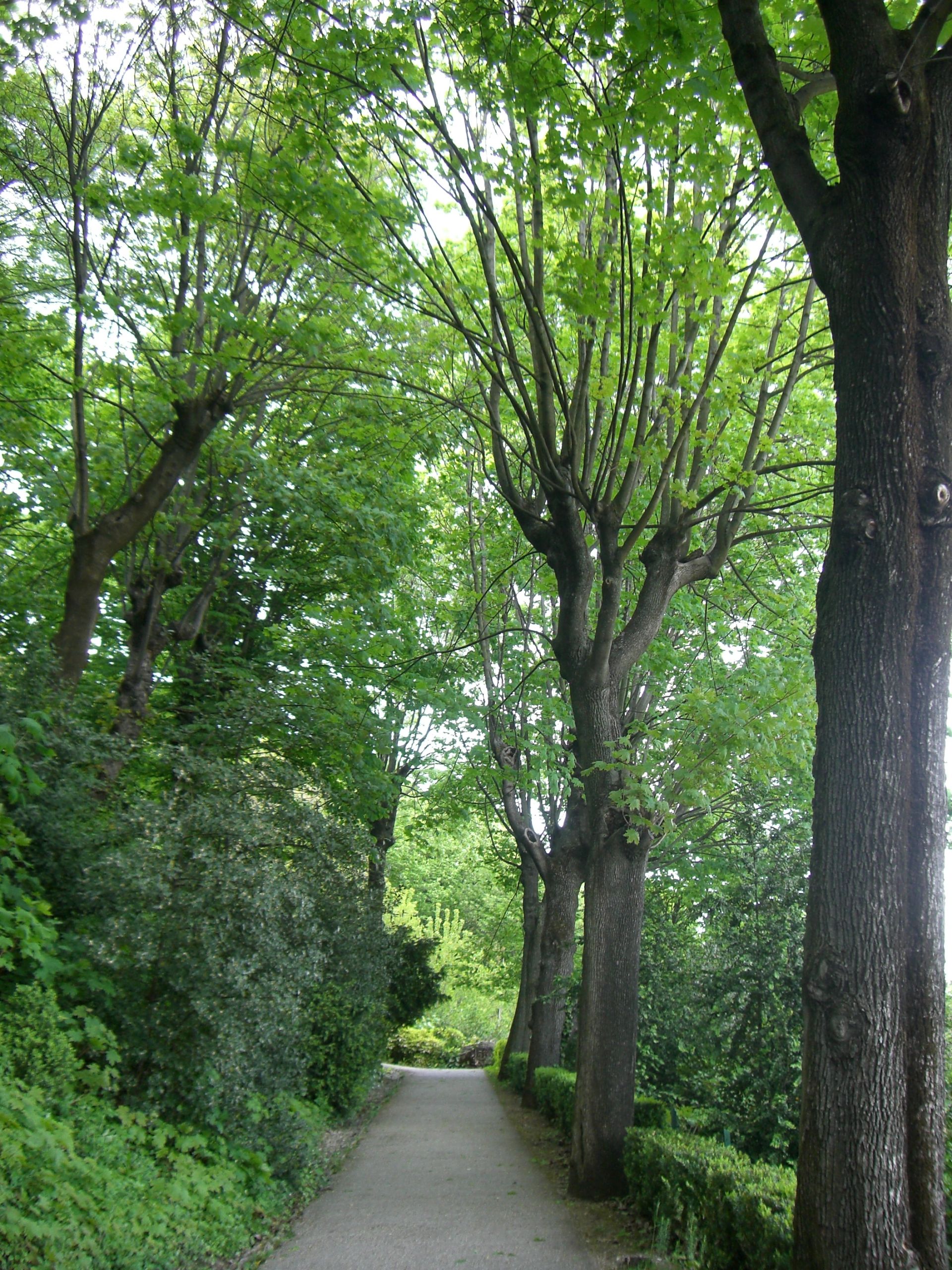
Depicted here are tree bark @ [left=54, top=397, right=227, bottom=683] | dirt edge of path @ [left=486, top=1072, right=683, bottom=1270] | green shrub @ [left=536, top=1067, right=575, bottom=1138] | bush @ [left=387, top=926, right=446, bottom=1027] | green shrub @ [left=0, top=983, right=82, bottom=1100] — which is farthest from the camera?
bush @ [left=387, top=926, right=446, bottom=1027]

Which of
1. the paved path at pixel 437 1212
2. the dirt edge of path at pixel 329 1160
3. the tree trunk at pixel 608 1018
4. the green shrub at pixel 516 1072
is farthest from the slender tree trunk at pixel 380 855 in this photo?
the green shrub at pixel 516 1072

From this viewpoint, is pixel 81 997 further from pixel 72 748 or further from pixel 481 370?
pixel 481 370

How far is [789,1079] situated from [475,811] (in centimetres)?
1330

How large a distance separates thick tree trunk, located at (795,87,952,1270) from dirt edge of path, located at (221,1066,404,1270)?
4.17m

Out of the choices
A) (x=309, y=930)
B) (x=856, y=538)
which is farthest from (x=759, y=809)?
(x=856, y=538)

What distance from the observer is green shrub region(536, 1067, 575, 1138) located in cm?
1134

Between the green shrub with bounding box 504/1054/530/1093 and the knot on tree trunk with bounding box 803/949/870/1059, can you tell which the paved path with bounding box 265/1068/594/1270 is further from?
the green shrub with bounding box 504/1054/530/1093

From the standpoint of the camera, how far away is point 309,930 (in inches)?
312

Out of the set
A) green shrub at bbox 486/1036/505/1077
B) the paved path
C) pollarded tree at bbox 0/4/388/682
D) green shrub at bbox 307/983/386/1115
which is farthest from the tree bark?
green shrub at bbox 486/1036/505/1077

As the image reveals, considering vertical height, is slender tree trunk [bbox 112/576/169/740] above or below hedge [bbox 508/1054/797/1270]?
above

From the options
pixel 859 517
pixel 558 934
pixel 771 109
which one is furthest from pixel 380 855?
pixel 771 109

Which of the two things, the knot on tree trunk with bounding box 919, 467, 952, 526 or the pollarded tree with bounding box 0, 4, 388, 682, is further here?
the pollarded tree with bounding box 0, 4, 388, 682

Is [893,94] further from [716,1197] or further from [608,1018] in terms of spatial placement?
[608,1018]

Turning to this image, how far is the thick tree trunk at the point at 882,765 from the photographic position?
338 centimetres
